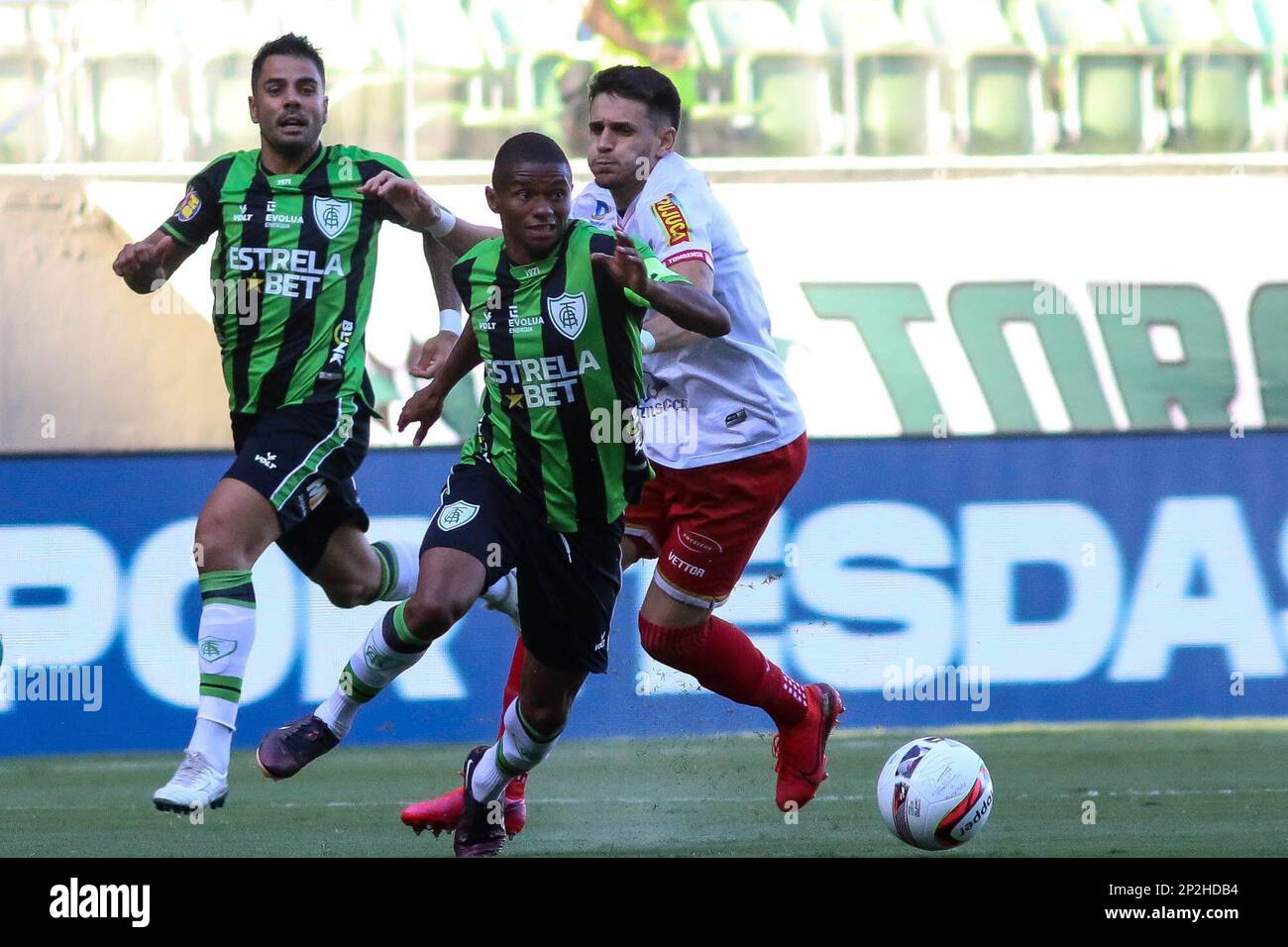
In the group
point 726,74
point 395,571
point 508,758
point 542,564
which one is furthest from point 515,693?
point 726,74

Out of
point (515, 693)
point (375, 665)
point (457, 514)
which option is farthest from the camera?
point (515, 693)

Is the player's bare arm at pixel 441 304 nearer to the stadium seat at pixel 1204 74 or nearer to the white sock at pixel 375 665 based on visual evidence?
the white sock at pixel 375 665

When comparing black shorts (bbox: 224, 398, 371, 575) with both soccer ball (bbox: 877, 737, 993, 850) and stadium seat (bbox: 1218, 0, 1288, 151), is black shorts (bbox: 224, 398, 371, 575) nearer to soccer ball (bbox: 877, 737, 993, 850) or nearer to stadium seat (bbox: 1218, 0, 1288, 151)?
soccer ball (bbox: 877, 737, 993, 850)

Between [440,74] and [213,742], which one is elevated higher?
[440,74]

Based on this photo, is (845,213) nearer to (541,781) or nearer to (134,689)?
(541,781)

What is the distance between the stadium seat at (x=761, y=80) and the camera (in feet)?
28.7

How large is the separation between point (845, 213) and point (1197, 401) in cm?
180

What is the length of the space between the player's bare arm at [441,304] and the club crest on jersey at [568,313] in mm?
647

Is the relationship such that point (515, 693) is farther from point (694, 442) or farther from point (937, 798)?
point (937, 798)

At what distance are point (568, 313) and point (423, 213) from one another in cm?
69

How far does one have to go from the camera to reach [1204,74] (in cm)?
892

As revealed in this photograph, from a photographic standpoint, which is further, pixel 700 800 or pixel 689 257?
pixel 700 800

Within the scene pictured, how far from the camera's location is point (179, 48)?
28.0 ft
